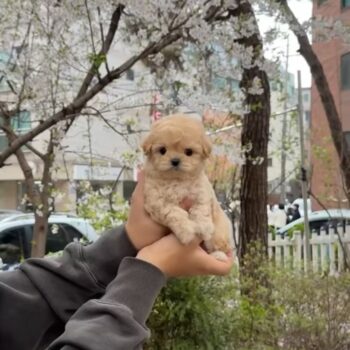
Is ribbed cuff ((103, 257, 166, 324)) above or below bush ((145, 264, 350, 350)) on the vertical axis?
above

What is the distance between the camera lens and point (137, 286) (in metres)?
0.83

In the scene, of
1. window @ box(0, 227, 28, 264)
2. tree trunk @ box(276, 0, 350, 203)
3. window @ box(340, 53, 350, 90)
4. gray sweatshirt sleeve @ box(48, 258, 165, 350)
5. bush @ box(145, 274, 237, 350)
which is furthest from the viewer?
window @ box(340, 53, 350, 90)

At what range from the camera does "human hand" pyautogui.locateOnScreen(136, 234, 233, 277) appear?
34.3 inches

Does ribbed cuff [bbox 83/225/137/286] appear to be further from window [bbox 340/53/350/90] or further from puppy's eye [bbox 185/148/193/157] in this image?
window [bbox 340/53/350/90]

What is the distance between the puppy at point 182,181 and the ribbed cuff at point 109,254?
87mm

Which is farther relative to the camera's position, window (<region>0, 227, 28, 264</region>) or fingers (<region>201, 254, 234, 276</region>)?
window (<region>0, 227, 28, 264</region>)

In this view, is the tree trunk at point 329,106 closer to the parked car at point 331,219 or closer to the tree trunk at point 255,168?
the parked car at point 331,219

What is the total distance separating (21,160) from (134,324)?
355 cm

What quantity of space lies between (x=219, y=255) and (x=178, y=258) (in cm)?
10

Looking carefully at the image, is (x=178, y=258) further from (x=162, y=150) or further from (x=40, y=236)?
(x=40, y=236)

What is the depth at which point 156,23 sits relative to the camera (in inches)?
141

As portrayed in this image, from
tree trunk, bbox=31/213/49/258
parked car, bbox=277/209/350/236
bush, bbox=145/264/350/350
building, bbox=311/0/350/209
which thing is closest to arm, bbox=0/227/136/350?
bush, bbox=145/264/350/350

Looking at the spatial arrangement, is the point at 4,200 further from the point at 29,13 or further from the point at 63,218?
the point at 29,13

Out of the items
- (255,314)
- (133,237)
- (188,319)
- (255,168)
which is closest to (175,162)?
(133,237)
